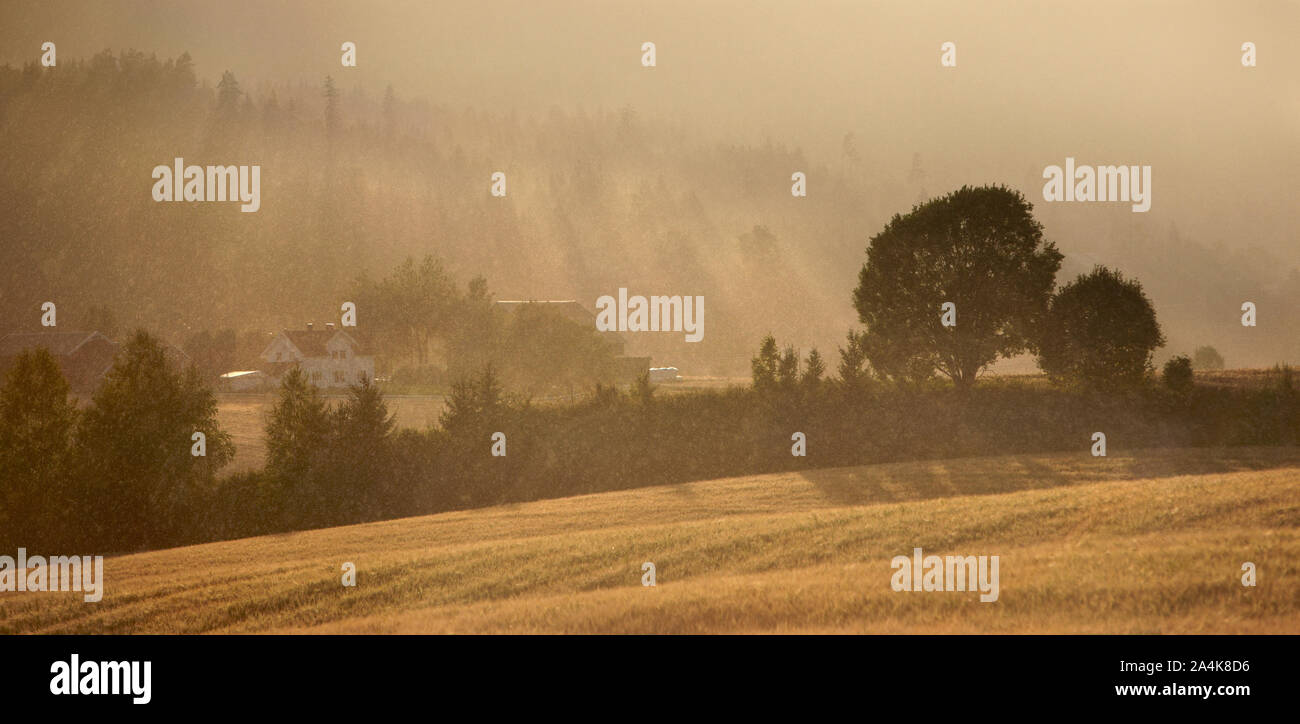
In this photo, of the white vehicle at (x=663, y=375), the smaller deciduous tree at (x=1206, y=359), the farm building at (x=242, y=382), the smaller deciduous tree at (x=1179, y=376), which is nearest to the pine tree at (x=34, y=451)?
the farm building at (x=242, y=382)

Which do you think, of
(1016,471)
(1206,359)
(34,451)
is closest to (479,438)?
(34,451)

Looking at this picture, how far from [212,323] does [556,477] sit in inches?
6137

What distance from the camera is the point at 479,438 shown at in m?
49.3

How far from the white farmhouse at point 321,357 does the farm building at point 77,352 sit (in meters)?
18.2

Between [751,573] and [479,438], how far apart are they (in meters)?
32.3

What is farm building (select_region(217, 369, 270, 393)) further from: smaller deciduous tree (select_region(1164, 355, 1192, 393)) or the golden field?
smaller deciduous tree (select_region(1164, 355, 1192, 393))

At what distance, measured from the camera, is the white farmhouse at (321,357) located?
104188 millimetres

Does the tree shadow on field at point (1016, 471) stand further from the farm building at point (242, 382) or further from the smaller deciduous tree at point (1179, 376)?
the farm building at point (242, 382)

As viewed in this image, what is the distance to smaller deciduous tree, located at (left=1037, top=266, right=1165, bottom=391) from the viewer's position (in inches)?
2154

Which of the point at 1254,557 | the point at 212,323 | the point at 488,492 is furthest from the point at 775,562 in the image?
the point at 212,323

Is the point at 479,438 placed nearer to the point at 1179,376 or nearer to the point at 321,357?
the point at 1179,376
